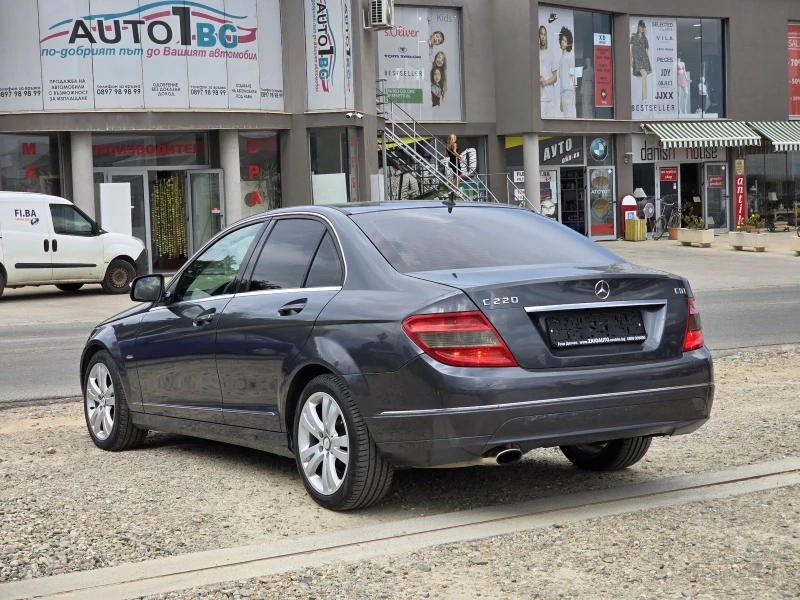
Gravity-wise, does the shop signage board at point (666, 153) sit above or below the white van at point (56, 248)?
above

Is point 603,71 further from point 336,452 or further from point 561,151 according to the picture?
point 336,452

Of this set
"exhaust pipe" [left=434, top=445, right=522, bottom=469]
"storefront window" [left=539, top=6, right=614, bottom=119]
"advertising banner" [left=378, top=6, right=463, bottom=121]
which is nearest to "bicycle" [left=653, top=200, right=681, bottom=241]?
"storefront window" [left=539, top=6, right=614, bottom=119]

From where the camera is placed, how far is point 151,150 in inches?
1179

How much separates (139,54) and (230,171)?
3.77 m

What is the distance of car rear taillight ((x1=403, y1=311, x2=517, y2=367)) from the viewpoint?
5219 mm

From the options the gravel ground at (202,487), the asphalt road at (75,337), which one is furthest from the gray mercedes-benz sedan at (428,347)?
the asphalt road at (75,337)

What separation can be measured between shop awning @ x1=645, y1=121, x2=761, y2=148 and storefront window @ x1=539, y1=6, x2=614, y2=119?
2.01 meters

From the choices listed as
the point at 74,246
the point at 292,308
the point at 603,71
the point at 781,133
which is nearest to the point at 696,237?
the point at 603,71

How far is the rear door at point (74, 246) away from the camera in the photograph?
74.5 ft

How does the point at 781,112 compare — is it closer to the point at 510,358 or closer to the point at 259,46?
the point at 259,46

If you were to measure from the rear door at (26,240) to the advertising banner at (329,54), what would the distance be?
992 centimetres

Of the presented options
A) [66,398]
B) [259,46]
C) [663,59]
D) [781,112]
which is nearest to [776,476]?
[66,398]

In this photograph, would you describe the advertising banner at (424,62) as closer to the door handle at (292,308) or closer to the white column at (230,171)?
the white column at (230,171)

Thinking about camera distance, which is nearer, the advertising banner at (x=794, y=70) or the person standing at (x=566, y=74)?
the person standing at (x=566, y=74)
